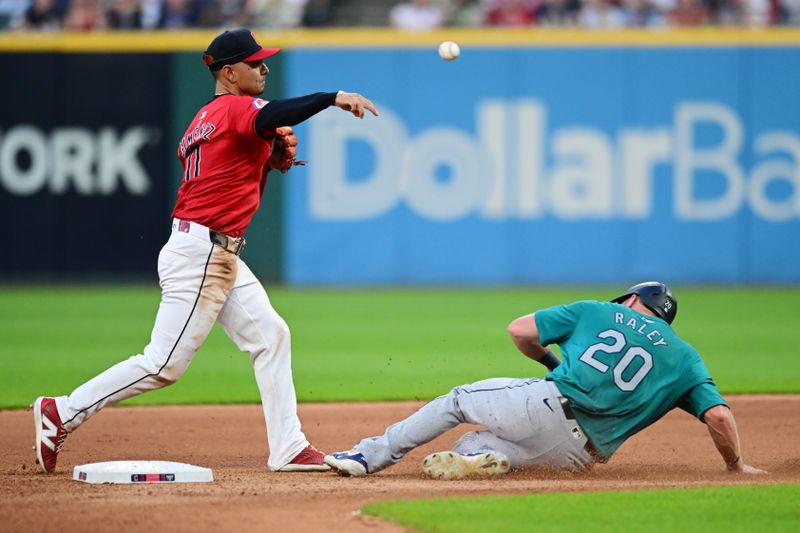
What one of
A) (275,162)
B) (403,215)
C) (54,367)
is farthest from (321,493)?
(403,215)

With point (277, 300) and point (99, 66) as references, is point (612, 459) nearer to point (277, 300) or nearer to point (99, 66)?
point (277, 300)

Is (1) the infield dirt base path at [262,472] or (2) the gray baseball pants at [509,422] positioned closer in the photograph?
(1) the infield dirt base path at [262,472]

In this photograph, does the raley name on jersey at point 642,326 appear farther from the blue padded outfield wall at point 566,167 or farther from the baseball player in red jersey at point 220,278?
the blue padded outfield wall at point 566,167

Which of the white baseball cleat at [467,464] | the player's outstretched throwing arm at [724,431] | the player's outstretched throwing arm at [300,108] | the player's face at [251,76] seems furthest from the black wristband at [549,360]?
the player's face at [251,76]

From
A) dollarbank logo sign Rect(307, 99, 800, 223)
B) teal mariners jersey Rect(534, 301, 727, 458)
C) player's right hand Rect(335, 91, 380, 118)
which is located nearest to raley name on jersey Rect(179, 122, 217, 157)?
player's right hand Rect(335, 91, 380, 118)

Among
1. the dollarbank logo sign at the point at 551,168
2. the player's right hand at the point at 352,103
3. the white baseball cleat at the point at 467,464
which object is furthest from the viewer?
the dollarbank logo sign at the point at 551,168

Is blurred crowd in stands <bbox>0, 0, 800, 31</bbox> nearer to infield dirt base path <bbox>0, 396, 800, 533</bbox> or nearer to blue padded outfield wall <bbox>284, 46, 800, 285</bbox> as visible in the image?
blue padded outfield wall <bbox>284, 46, 800, 285</bbox>

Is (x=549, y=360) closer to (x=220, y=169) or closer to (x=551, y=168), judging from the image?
(x=220, y=169)

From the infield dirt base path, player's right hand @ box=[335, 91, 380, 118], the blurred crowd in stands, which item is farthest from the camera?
the blurred crowd in stands
